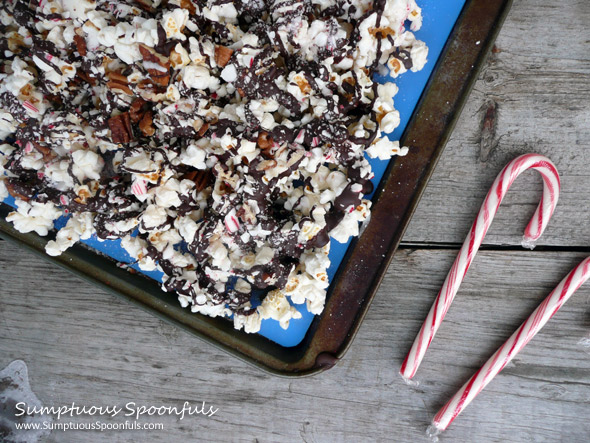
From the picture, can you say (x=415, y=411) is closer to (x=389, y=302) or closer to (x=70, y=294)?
(x=389, y=302)

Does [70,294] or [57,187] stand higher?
[57,187]

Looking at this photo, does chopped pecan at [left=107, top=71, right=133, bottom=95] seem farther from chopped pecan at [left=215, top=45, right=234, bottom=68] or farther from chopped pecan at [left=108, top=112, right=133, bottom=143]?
chopped pecan at [left=215, top=45, right=234, bottom=68]

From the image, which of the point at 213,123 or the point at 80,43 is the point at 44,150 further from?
the point at 213,123

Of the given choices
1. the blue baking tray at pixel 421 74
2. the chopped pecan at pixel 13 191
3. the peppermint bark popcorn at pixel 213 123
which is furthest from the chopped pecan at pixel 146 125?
the blue baking tray at pixel 421 74

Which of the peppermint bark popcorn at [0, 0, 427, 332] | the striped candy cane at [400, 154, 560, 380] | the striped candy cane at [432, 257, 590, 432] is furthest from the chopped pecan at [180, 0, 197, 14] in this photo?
the striped candy cane at [432, 257, 590, 432]

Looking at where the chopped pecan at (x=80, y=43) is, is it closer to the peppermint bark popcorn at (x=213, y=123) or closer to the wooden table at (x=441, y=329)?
the peppermint bark popcorn at (x=213, y=123)

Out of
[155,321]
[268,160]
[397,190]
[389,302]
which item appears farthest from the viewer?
[155,321]

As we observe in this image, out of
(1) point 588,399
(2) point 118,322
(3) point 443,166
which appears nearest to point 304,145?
(3) point 443,166
